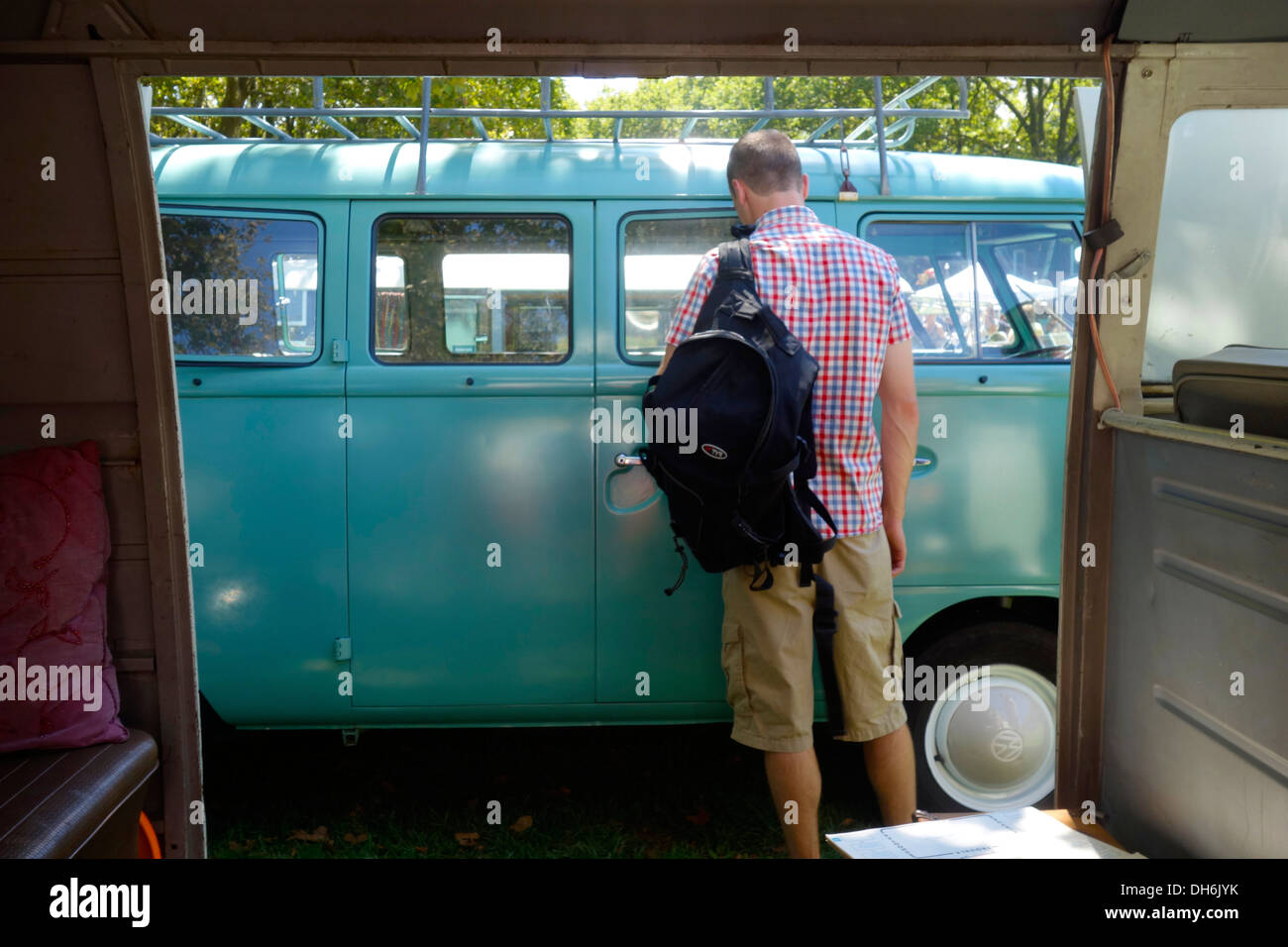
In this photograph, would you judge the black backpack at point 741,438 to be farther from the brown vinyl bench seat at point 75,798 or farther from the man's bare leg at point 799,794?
the brown vinyl bench seat at point 75,798

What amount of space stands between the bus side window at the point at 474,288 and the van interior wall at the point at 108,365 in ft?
4.15

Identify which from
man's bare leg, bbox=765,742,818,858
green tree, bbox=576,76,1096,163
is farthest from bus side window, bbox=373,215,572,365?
green tree, bbox=576,76,1096,163

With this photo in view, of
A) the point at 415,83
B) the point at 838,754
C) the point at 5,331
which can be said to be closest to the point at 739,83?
the point at 415,83

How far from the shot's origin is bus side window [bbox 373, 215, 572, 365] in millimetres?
3705

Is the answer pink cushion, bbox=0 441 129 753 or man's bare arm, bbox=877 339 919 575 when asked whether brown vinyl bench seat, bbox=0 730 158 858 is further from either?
man's bare arm, bbox=877 339 919 575

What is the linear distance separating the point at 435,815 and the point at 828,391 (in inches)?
95.2

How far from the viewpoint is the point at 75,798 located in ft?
7.16

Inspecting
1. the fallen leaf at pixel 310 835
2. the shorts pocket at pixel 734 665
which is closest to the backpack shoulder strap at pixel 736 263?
the shorts pocket at pixel 734 665

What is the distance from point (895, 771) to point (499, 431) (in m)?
1.78

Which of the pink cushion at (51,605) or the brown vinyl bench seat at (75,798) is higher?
the pink cushion at (51,605)

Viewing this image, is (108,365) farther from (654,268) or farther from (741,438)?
(654,268)

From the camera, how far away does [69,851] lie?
6.81ft

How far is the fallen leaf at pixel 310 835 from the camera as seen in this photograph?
12.7ft
